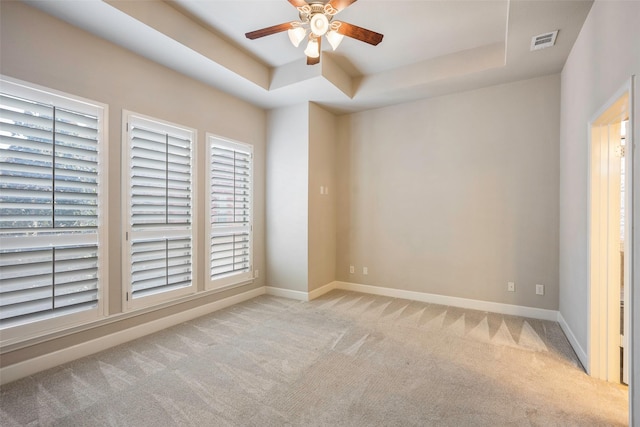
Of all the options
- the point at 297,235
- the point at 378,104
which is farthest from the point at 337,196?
the point at 378,104

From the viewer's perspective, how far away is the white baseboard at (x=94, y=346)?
7.58 feet

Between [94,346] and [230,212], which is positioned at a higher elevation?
[230,212]

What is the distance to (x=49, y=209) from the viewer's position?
2.46 m

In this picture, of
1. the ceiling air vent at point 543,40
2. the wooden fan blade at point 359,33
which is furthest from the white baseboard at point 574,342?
the wooden fan blade at point 359,33

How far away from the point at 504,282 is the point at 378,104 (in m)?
3.11

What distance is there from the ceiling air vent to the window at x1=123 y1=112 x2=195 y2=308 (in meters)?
3.83

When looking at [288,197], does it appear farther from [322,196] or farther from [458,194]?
[458,194]

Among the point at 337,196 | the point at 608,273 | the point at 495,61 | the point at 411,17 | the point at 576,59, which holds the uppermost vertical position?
the point at 411,17

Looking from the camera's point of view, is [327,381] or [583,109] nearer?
[327,381]

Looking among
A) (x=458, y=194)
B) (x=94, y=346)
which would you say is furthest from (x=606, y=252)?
(x=94, y=346)

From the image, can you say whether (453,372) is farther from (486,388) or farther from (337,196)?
(337,196)

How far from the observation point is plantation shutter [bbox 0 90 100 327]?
2262 mm

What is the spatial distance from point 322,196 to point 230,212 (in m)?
1.48

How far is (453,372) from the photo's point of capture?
2.46m
